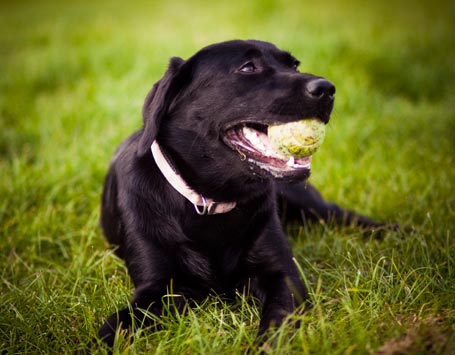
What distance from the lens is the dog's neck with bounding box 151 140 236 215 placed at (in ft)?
7.68

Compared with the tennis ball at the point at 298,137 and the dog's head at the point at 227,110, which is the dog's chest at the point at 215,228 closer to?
the dog's head at the point at 227,110

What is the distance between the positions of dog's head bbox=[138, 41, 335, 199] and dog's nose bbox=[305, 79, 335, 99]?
2cm

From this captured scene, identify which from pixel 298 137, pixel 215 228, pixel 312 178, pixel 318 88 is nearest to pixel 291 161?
pixel 298 137

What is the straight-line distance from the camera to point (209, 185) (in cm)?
237

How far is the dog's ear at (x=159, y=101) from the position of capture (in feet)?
7.59

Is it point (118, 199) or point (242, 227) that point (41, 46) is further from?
point (242, 227)

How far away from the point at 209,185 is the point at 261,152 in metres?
0.30

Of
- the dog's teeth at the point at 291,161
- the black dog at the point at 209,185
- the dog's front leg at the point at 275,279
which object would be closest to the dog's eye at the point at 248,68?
the black dog at the point at 209,185

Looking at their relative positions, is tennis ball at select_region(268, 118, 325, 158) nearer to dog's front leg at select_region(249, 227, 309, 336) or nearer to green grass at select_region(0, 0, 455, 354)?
dog's front leg at select_region(249, 227, 309, 336)

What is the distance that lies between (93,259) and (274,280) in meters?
1.12

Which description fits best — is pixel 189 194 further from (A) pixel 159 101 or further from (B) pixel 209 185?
Result: (A) pixel 159 101

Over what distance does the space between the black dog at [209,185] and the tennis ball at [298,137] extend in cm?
5

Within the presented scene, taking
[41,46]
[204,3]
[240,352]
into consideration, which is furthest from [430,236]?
[204,3]

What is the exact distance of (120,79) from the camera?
5.98 meters
